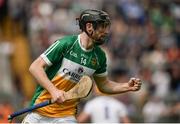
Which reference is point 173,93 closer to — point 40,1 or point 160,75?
point 160,75

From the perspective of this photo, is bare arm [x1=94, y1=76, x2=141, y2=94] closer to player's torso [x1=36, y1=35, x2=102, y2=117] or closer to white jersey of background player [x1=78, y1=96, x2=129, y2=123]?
player's torso [x1=36, y1=35, x2=102, y2=117]

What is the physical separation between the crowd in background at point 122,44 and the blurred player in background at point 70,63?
13.5 feet

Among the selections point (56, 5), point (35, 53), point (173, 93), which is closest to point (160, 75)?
point (173, 93)

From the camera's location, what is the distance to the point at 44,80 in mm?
9766

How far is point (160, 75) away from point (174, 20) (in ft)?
10.3

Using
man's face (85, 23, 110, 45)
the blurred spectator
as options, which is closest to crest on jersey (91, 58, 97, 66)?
man's face (85, 23, 110, 45)

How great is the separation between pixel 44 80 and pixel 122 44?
33.0ft

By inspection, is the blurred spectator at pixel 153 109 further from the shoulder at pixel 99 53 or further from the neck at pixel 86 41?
the neck at pixel 86 41

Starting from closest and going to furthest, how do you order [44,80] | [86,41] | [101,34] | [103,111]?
[44,80] → [101,34] → [86,41] → [103,111]

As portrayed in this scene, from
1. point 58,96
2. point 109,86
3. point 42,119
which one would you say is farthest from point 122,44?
point 58,96

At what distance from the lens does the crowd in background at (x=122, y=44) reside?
1659 centimetres

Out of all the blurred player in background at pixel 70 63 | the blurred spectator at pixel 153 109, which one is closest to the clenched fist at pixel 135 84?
the blurred player in background at pixel 70 63

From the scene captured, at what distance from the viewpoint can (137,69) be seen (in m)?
18.9

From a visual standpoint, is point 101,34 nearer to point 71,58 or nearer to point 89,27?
point 89,27
